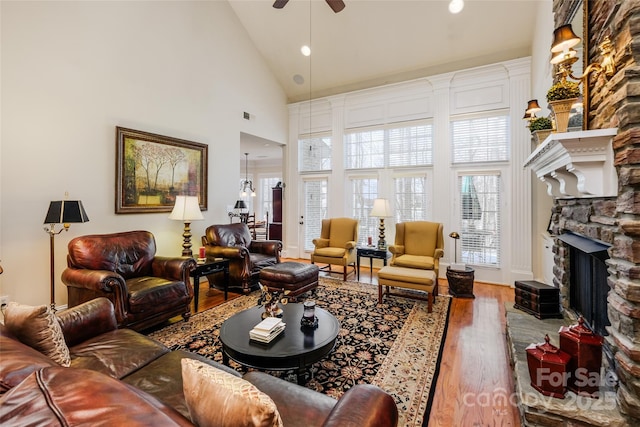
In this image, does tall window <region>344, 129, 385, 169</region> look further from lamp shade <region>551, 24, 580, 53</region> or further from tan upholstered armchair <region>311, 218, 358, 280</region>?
lamp shade <region>551, 24, 580, 53</region>

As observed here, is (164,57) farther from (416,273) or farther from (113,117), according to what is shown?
(416,273)

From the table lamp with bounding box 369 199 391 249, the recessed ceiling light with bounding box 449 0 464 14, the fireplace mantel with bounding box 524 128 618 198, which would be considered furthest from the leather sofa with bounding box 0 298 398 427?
the recessed ceiling light with bounding box 449 0 464 14

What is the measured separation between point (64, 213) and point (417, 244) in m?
4.43

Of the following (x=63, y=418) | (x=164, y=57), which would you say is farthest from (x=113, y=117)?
(x=63, y=418)

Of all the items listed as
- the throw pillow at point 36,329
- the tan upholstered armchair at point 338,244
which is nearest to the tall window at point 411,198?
the tan upholstered armchair at point 338,244

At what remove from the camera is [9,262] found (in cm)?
293

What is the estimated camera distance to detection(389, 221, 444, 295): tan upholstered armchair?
429cm

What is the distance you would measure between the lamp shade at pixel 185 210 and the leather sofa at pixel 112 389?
6.41ft

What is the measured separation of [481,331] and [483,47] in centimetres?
446

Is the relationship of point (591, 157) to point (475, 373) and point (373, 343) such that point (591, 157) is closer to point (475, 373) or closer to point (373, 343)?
point (475, 373)

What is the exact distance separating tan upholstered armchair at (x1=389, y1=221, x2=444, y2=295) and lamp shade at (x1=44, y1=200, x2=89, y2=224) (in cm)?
389

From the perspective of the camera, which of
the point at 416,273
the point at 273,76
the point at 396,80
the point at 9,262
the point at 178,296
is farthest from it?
the point at 273,76

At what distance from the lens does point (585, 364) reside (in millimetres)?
1653

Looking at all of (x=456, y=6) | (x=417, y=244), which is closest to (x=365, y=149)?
(x=417, y=244)
